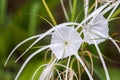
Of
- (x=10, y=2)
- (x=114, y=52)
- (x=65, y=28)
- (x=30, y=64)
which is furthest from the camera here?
(x=10, y=2)

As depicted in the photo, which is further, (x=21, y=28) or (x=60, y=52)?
(x=21, y=28)

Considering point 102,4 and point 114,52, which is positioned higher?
point 102,4

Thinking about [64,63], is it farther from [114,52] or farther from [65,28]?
[114,52]

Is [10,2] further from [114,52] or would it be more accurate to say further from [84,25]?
[84,25]

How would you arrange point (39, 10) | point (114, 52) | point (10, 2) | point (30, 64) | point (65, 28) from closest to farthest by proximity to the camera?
1. point (65, 28)
2. point (30, 64)
3. point (39, 10)
4. point (114, 52)
5. point (10, 2)

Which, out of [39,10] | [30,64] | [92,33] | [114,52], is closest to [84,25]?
[92,33]

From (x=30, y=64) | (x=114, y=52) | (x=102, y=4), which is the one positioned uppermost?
(x=102, y=4)
